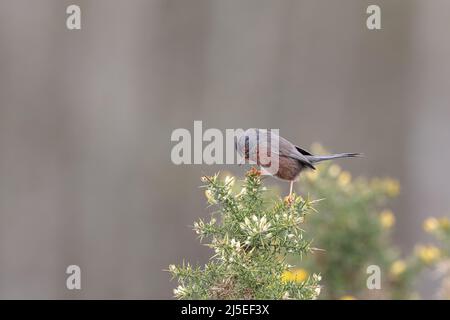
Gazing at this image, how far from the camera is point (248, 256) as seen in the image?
2039mm

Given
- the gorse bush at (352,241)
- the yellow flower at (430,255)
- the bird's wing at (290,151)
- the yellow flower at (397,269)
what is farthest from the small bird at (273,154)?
the yellow flower at (397,269)

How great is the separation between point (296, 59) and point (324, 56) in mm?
307

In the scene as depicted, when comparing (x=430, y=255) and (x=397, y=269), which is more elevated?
(x=430, y=255)

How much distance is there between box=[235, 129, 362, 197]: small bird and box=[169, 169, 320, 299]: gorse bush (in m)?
0.64

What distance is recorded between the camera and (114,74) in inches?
279

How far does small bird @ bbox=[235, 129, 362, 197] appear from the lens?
2.82 m

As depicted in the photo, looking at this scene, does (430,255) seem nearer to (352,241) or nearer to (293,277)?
(352,241)

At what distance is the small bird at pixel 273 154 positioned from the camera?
2.82 metres

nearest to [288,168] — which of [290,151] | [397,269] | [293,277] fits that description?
[290,151]

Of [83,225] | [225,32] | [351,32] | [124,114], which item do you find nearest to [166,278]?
[83,225]

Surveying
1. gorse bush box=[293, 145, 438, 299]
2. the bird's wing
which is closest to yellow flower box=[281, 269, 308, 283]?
gorse bush box=[293, 145, 438, 299]

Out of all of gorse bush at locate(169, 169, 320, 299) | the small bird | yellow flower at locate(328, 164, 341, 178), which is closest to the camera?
gorse bush at locate(169, 169, 320, 299)

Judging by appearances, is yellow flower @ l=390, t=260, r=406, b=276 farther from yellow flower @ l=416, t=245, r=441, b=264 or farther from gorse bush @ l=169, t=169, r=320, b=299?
gorse bush @ l=169, t=169, r=320, b=299

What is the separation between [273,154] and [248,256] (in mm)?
971
